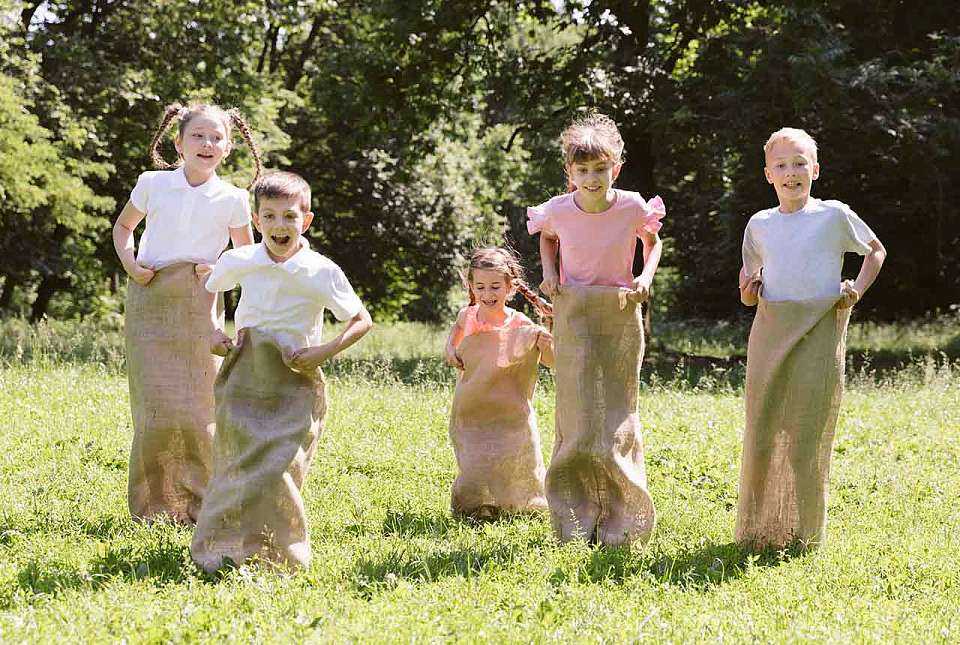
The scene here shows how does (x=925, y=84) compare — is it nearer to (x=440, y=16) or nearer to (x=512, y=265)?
(x=440, y=16)

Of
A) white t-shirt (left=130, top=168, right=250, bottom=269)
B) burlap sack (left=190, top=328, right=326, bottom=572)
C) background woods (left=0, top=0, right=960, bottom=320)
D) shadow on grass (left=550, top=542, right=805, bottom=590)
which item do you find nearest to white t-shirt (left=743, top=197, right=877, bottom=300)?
shadow on grass (left=550, top=542, right=805, bottom=590)

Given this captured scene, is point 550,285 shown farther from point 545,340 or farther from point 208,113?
point 208,113

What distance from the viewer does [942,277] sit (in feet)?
62.1

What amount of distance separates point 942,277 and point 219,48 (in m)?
13.8

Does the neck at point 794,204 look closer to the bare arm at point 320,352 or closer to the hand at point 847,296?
the hand at point 847,296

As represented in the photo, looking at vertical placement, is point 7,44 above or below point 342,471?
above

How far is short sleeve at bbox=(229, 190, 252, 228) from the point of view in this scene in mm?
6223

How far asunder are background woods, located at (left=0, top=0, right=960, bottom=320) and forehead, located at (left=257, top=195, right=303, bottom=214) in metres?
10.8

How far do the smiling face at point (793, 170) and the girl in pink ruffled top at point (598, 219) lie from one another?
0.65 meters

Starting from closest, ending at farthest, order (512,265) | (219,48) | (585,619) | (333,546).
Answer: (585,619) → (333,546) → (512,265) → (219,48)

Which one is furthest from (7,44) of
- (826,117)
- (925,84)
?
(925,84)

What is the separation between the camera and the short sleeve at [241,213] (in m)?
6.22

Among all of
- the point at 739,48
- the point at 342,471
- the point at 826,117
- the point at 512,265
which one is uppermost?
the point at 739,48

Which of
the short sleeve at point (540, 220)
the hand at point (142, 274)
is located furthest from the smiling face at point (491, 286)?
the hand at point (142, 274)
